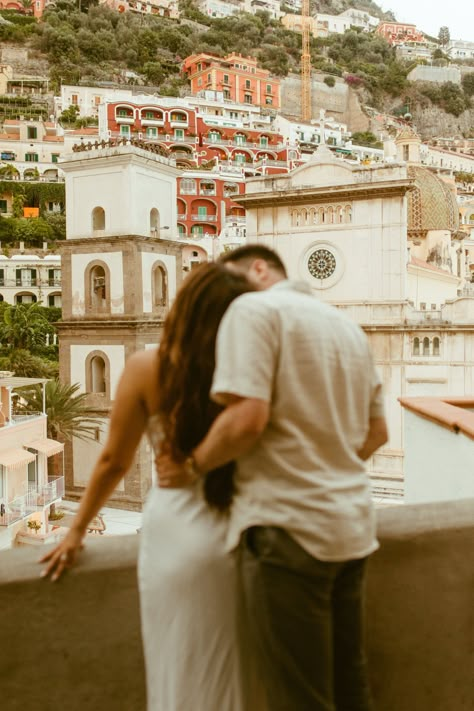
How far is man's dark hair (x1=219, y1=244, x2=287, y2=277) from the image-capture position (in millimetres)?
1768

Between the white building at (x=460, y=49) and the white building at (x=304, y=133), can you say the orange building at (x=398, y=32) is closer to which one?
the white building at (x=460, y=49)

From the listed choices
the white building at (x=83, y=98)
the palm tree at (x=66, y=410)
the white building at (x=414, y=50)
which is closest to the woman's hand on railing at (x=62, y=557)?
the palm tree at (x=66, y=410)

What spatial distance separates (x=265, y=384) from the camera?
1492 mm

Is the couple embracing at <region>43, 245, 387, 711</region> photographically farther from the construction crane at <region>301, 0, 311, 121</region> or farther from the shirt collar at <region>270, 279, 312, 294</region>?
the construction crane at <region>301, 0, 311, 121</region>

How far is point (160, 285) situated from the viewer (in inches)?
849

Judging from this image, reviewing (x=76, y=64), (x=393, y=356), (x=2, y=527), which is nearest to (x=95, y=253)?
(x=2, y=527)

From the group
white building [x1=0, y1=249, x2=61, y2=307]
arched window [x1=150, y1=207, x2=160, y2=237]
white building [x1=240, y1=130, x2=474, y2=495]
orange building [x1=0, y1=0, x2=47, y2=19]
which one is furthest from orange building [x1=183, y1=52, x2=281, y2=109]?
arched window [x1=150, y1=207, x2=160, y2=237]

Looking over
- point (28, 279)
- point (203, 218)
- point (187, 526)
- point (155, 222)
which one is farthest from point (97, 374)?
point (203, 218)

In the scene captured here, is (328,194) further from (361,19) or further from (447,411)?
(361,19)

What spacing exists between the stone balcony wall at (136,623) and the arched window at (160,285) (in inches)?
762

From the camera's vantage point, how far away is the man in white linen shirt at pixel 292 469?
1497mm

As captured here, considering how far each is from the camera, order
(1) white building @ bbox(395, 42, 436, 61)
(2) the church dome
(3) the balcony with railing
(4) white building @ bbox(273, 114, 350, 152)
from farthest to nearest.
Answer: (1) white building @ bbox(395, 42, 436, 61)
(4) white building @ bbox(273, 114, 350, 152)
(3) the balcony with railing
(2) the church dome

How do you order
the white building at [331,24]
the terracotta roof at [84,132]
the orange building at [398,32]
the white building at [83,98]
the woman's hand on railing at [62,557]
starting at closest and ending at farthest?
1. the woman's hand on railing at [62,557]
2. the terracotta roof at [84,132]
3. the white building at [83,98]
4. the white building at [331,24]
5. the orange building at [398,32]

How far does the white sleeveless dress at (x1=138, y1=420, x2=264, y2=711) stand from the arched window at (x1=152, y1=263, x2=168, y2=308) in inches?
779
